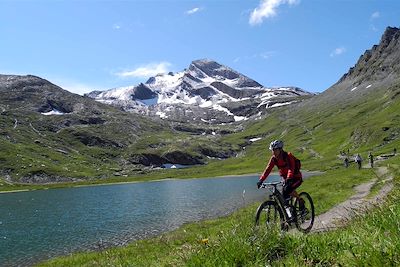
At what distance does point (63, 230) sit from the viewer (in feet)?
168

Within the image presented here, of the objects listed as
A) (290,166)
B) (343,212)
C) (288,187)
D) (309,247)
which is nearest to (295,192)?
(288,187)

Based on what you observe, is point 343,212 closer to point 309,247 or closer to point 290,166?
point 290,166

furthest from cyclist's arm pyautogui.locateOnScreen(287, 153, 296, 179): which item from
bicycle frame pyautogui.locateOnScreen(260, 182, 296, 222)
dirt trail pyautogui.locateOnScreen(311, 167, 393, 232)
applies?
dirt trail pyautogui.locateOnScreen(311, 167, 393, 232)

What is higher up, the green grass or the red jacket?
the red jacket

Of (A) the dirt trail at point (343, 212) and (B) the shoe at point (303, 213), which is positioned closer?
(A) the dirt trail at point (343, 212)

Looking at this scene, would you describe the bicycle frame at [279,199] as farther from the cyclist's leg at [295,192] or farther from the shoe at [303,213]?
the shoe at [303,213]

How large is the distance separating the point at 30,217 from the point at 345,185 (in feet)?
173

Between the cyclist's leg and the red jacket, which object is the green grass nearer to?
the red jacket

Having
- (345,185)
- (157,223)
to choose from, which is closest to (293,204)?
(345,185)

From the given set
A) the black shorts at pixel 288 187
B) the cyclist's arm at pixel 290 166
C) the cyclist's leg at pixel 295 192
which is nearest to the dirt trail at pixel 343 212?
the cyclist's leg at pixel 295 192

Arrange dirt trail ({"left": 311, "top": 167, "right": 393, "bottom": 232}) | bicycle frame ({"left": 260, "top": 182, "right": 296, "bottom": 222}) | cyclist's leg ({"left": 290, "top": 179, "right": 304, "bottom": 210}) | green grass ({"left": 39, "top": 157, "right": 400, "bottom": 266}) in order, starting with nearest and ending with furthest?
green grass ({"left": 39, "top": 157, "right": 400, "bottom": 266})
dirt trail ({"left": 311, "top": 167, "right": 393, "bottom": 232})
bicycle frame ({"left": 260, "top": 182, "right": 296, "bottom": 222})
cyclist's leg ({"left": 290, "top": 179, "right": 304, "bottom": 210})

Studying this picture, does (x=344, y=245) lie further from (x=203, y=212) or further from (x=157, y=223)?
(x=203, y=212)

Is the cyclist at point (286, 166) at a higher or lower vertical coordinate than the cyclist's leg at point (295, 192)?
higher

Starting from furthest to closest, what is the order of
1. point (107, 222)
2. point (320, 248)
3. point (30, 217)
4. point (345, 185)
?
1. point (30, 217)
2. point (107, 222)
3. point (345, 185)
4. point (320, 248)
